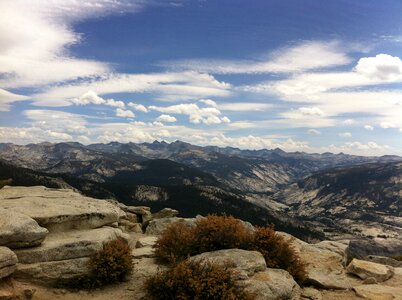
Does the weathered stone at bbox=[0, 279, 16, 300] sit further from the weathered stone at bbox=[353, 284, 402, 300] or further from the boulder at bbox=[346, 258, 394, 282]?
the boulder at bbox=[346, 258, 394, 282]

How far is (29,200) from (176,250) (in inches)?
443

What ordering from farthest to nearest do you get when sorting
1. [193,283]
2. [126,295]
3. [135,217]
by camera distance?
[135,217]
[126,295]
[193,283]

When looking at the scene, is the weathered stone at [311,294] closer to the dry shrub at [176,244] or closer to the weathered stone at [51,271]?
the dry shrub at [176,244]

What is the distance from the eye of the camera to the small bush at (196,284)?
1555cm

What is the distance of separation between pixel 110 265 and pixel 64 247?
8.16 feet

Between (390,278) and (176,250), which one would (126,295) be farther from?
(390,278)

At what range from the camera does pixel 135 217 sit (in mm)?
40812

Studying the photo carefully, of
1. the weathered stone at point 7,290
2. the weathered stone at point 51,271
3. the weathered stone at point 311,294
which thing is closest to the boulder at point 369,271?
the weathered stone at point 311,294

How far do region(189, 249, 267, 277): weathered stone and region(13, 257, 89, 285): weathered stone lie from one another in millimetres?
5428

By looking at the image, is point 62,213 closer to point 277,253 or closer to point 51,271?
point 51,271

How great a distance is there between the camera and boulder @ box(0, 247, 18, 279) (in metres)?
15.6

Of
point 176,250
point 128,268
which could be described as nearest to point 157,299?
point 128,268

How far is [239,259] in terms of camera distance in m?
19.0

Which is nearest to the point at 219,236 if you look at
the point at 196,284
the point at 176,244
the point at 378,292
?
the point at 176,244
